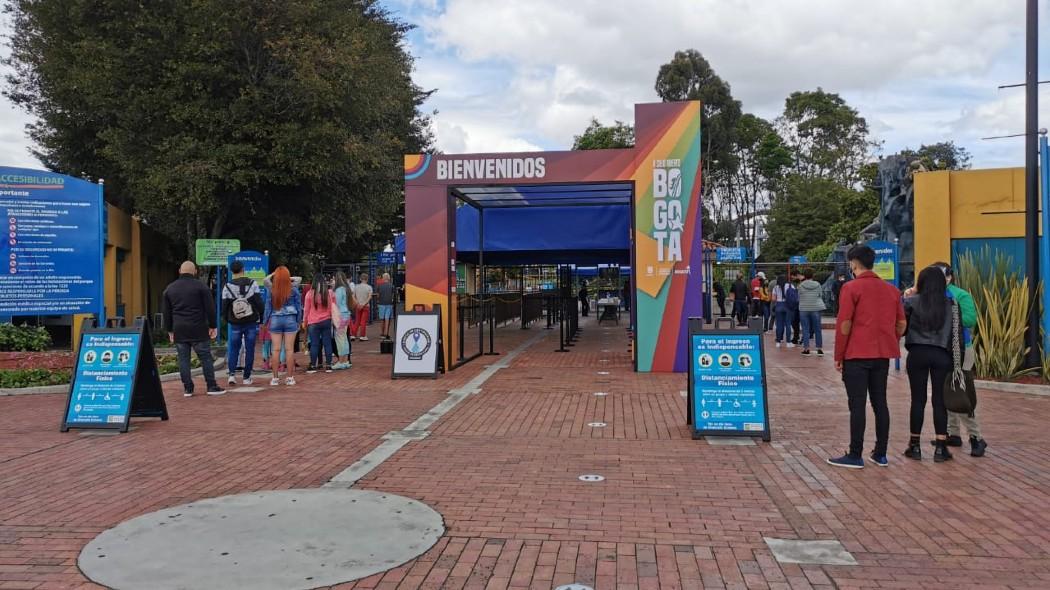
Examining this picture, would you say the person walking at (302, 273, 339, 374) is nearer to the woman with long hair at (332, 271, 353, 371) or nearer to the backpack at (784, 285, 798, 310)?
the woman with long hair at (332, 271, 353, 371)

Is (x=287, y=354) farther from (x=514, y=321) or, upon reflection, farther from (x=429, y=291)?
(x=514, y=321)

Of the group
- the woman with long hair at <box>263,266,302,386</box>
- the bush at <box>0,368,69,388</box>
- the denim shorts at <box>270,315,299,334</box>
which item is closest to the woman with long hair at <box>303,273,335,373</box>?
the woman with long hair at <box>263,266,302,386</box>

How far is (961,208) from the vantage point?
13.0 metres

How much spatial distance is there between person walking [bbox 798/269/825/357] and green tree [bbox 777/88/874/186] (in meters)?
42.8

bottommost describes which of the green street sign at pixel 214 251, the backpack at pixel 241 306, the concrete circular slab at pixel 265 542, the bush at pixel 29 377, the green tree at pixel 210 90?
the concrete circular slab at pixel 265 542

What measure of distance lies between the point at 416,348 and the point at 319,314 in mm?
1699

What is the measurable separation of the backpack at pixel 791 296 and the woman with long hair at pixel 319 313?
380 inches

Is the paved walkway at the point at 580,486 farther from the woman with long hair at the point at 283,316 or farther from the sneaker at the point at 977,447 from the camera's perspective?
the woman with long hair at the point at 283,316

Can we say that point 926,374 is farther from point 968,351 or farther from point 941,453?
point 941,453

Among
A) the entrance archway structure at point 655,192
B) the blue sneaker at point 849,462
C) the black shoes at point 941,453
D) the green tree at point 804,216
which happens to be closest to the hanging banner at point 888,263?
the entrance archway structure at point 655,192

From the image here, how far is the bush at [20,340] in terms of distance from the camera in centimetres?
1225

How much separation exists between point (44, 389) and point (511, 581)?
943cm

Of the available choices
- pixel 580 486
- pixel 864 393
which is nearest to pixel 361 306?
pixel 580 486

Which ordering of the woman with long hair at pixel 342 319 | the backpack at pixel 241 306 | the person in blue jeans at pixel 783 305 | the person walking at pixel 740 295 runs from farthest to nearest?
the person walking at pixel 740 295
the person in blue jeans at pixel 783 305
the woman with long hair at pixel 342 319
the backpack at pixel 241 306
